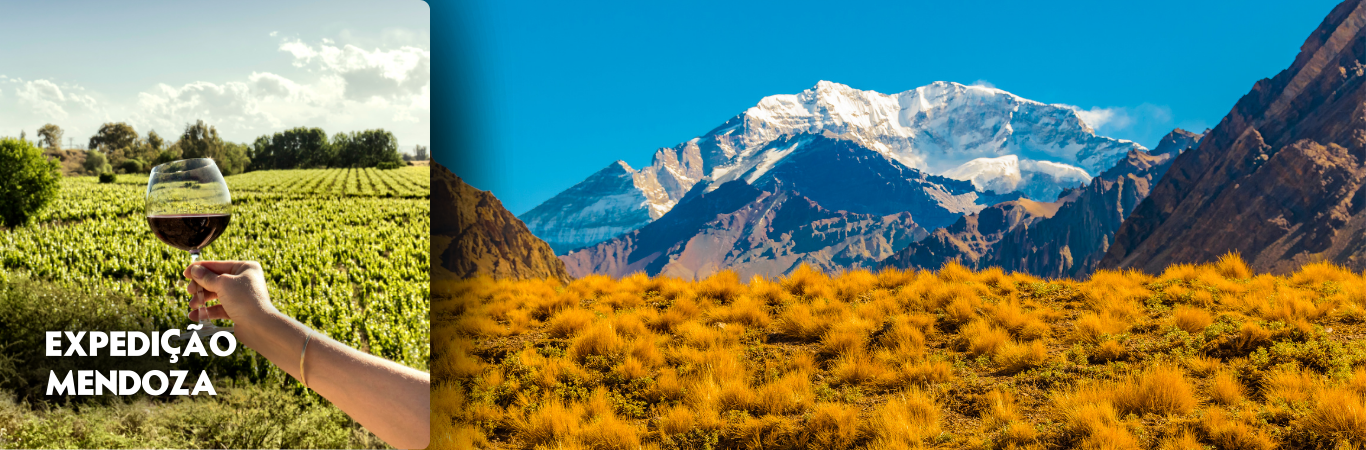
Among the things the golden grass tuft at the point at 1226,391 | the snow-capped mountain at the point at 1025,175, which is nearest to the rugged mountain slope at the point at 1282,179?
the snow-capped mountain at the point at 1025,175

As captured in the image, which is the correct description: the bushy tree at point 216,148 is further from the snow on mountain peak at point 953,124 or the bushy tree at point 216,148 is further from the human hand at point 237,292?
the snow on mountain peak at point 953,124

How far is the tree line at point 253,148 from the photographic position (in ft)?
26.4

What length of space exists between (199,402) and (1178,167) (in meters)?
80.5

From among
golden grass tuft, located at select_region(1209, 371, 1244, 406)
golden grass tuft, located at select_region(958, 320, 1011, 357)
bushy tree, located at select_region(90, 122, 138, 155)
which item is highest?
bushy tree, located at select_region(90, 122, 138, 155)

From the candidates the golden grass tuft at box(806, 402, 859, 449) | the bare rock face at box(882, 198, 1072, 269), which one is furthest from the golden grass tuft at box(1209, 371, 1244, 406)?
the bare rock face at box(882, 198, 1072, 269)

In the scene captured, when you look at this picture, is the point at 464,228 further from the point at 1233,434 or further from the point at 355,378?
the point at 1233,434

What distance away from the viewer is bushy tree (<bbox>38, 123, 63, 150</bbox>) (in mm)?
8922

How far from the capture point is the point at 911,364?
4.81m

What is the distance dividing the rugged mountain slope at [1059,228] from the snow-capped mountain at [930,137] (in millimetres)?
4435

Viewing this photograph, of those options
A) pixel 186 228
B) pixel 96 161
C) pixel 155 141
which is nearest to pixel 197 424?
pixel 155 141

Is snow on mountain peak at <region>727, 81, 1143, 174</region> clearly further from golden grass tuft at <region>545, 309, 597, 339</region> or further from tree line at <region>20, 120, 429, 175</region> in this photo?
golden grass tuft at <region>545, 309, 597, 339</region>

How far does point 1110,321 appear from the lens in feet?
18.6

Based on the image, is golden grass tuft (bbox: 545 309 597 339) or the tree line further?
the tree line

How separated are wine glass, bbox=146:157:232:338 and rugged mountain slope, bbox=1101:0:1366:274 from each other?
50895 mm
